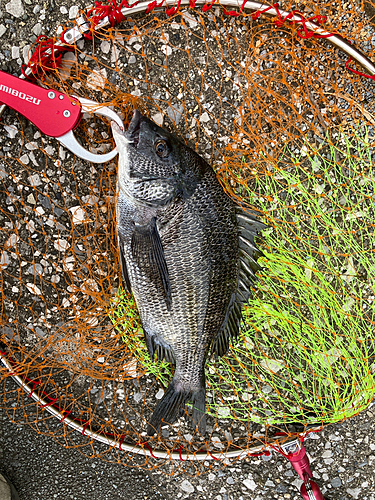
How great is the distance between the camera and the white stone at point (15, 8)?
1.58 meters

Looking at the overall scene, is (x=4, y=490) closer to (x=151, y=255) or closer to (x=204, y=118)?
(x=151, y=255)

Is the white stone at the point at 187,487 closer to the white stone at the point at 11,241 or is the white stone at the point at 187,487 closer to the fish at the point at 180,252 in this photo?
the fish at the point at 180,252

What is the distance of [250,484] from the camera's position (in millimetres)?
1891

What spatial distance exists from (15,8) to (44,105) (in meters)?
0.58

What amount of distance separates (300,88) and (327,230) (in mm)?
770

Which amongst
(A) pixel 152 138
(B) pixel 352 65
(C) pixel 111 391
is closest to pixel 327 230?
(B) pixel 352 65

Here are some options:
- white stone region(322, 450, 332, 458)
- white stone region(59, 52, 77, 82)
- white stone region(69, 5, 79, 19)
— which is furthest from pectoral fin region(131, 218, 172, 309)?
white stone region(322, 450, 332, 458)

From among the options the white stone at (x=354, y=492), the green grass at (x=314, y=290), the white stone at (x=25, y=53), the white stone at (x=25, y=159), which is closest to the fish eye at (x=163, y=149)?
the green grass at (x=314, y=290)

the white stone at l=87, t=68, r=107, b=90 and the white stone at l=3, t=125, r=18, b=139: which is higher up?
the white stone at l=87, t=68, r=107, b=90

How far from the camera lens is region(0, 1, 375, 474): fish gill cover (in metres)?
1.59

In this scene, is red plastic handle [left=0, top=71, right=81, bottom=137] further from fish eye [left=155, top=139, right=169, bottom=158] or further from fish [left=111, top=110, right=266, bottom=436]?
fish eye [left=155, top=139, right=169, bottom=158]

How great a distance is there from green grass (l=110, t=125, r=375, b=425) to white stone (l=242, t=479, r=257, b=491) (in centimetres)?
48

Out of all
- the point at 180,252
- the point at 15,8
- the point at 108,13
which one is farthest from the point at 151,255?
the point at 15,8

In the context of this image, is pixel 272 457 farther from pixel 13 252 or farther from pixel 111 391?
pixel 13 252
